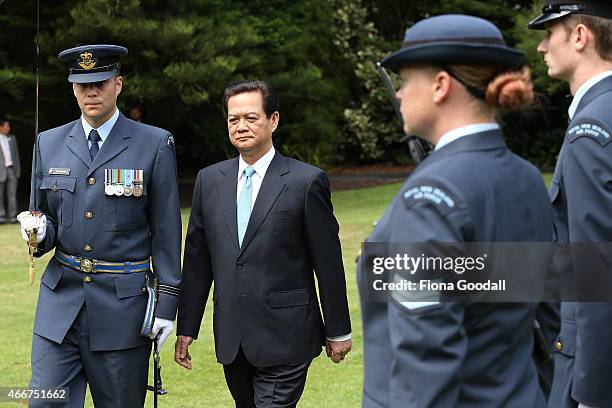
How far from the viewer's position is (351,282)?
13.4 m

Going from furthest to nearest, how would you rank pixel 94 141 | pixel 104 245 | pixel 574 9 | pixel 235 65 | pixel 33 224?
pixel 235 65
pixel 94 141
pixel 104 245
pixel 33 224
pixel 574 9

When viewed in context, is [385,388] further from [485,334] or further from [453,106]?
[453,106]

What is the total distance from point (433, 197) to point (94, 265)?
2884 millimetres

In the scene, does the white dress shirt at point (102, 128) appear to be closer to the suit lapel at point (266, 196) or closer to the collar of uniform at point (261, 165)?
the collar of uniform at point (261, 165)

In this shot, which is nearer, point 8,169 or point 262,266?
point 262,266

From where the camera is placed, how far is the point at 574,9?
4.12m

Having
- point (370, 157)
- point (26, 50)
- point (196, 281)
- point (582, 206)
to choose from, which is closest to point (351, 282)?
point (196, 281)

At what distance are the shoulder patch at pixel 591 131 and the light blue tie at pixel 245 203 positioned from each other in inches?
77.7

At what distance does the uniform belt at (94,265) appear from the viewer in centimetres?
530

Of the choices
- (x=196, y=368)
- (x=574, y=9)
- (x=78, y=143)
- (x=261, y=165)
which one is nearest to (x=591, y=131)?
(x=574, y=9)

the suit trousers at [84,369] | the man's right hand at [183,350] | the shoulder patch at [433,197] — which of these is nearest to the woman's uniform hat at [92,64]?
the suit trousers at [84,369]

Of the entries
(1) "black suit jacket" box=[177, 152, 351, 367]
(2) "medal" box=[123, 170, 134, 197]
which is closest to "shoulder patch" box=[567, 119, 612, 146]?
(1) "black suit jacket" box=[177, 152, 351, 367]

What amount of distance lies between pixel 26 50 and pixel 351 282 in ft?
49.8
